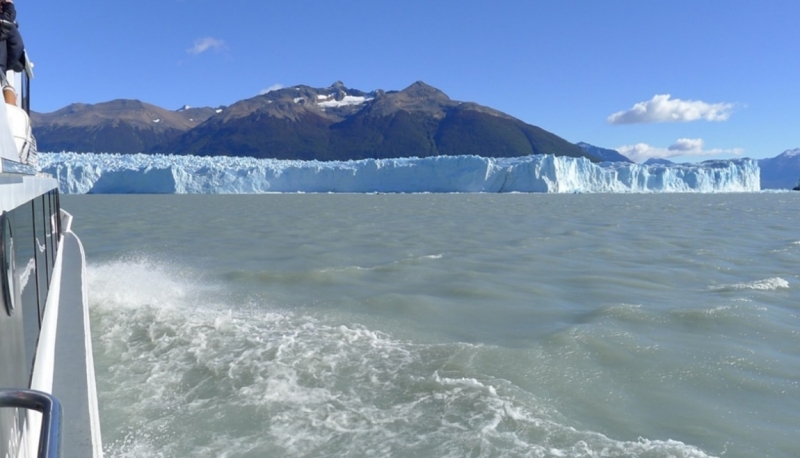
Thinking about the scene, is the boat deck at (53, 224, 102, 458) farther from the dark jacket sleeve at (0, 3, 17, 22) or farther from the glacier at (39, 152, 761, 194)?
the glacier at (39, 152, 761, 194)

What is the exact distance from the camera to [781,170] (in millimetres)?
148750

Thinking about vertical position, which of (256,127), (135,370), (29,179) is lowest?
(135,370)

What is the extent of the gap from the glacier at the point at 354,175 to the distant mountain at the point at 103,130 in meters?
112

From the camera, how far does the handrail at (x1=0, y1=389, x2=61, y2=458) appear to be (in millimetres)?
855

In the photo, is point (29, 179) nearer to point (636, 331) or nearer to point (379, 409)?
point (379, 409)

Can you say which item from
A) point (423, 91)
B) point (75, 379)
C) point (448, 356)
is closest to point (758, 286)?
point (448, 356)

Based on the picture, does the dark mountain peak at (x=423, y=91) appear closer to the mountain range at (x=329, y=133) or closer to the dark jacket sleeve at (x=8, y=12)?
the mountain range at (x=329, y=133)

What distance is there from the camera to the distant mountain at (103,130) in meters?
154

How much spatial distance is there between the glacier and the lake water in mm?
37876

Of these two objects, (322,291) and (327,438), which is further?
(322,291)

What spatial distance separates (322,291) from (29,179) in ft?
15.3

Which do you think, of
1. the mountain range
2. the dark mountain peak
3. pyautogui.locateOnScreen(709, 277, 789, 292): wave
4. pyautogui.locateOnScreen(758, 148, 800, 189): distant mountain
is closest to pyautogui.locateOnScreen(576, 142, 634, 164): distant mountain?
the mountain range

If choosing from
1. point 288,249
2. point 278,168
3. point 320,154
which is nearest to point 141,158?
point 278,168

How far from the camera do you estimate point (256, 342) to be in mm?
4906
